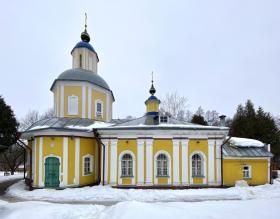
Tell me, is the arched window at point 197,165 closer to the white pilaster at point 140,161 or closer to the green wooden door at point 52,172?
the white pilaster at point 140,161

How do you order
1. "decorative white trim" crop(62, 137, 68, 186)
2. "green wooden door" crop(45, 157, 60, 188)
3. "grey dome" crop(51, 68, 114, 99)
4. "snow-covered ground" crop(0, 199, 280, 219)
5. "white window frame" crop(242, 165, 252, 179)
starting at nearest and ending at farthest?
"snow-covered ground" crop(0, 199, 280, 219), "green wooden door" crop(45, 157, 60, 188), "decorative white trim" crop(62, 137, 68, 186), "white window frame" crop(242, 165, 252, 179), "grey dome" crop(51, 68, 114, 99)

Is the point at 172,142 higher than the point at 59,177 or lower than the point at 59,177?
higher

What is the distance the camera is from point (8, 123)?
18484 millimetres

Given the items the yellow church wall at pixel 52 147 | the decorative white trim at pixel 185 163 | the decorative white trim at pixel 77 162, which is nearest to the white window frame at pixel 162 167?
the decorative white trim at pixel 185 163

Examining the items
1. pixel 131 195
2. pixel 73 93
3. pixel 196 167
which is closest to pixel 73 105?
pixel 73 93

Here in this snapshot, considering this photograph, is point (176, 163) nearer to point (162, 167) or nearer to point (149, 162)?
point (162, 167)

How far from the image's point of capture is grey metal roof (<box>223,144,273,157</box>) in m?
15.7

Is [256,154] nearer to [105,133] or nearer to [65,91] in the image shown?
[105,133]

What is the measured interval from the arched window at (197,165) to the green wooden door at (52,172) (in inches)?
344

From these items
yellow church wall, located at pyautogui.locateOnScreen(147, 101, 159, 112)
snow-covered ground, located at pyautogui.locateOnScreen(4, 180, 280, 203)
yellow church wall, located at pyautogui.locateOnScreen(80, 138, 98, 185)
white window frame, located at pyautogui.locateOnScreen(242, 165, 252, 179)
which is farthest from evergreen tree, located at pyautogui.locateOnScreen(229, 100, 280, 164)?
yellow church wall, located at pyautogui.locateOnScreen(80, 138, 98, 185)

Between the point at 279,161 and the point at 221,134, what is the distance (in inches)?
1022

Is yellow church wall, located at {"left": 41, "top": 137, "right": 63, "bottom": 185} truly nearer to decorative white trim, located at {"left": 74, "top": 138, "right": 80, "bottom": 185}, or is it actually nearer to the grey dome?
decorative white trim, located at {"left": 74, "top": 138, "right": 80, "bottom": 185}

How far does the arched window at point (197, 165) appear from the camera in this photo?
15234mm

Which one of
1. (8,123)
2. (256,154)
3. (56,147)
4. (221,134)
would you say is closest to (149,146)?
(221,134)
